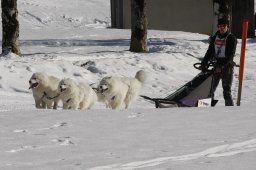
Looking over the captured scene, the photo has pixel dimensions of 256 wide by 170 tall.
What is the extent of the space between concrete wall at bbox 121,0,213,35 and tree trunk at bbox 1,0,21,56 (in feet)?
47.7

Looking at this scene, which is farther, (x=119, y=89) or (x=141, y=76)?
(x=141, y=76)

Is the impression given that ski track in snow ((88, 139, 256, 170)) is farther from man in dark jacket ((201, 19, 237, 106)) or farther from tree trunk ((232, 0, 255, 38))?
tree trunk ((232, 0, 255, 38))

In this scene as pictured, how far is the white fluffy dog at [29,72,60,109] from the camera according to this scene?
10.0 m

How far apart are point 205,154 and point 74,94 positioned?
4836mm

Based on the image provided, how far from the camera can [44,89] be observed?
1012 centimetres

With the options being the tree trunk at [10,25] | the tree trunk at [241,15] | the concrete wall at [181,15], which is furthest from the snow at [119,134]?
the concrete wall at [181,15]

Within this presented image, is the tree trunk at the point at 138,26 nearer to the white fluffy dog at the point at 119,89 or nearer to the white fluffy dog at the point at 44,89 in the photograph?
the white fluffy dog at the point at 119,89

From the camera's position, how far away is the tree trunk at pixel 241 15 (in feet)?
93.1

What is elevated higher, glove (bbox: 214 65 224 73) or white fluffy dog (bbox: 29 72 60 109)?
glove (bbox: 214 65 224 73)

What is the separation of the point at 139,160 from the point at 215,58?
4.80 metres

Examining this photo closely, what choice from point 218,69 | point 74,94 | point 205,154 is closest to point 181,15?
point 74,94

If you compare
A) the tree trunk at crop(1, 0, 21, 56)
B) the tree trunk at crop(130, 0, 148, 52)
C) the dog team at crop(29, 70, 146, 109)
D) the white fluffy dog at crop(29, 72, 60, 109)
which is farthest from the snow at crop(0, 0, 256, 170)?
the tree trunk at crop(130, 0, 148, 52)

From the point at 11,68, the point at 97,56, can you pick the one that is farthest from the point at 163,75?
the point at 11,68

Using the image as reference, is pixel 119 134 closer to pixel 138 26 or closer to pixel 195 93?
pixel 195 93
